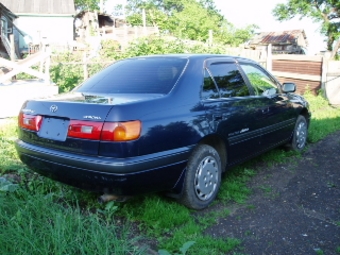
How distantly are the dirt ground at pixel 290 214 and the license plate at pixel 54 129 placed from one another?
158 centimetres

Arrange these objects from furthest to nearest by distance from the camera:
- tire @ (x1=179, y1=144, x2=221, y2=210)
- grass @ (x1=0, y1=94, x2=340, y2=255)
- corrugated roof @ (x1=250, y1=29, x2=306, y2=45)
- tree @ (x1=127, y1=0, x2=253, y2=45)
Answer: corrugated roof @ (x1=250, y1=29, x2=306, y2=45)
tree @ (x1=127, y1=0, x2=253, y2=45)
tire @ (x1=179, y1=144, x2=221, y2=210)
grass @ (x1=0, y1=94, x2=340, y2=255)

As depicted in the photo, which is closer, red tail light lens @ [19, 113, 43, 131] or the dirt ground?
the dirt ground

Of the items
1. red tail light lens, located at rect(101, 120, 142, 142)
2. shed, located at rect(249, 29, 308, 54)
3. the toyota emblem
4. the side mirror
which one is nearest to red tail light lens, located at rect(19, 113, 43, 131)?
the toyota emblem

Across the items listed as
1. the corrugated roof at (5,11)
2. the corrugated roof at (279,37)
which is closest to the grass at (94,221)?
the corrugated roof at (5,11)

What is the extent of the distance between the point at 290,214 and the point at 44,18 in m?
32.3

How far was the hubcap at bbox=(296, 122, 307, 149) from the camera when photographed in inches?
211

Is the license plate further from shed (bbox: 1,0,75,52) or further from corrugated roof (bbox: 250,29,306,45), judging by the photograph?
corrugated roof (bbox: 250,29,306,45)

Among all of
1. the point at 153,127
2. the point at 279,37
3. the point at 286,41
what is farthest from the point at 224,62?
the point at 279,37

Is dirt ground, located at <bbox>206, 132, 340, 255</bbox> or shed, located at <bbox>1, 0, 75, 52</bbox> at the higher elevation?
shed, located at <bbox>1, 0, 75, 52</bbox>

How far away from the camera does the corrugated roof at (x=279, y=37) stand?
1391 inches

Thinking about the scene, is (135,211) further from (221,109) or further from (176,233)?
(221,109)

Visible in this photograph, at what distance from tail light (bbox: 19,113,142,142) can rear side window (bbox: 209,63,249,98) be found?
1344mm

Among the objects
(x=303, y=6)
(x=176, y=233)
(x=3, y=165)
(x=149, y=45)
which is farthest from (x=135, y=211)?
(x=303, y=6)

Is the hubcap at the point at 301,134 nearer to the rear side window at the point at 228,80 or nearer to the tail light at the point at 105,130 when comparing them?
the rear side window at the point at 228,80
